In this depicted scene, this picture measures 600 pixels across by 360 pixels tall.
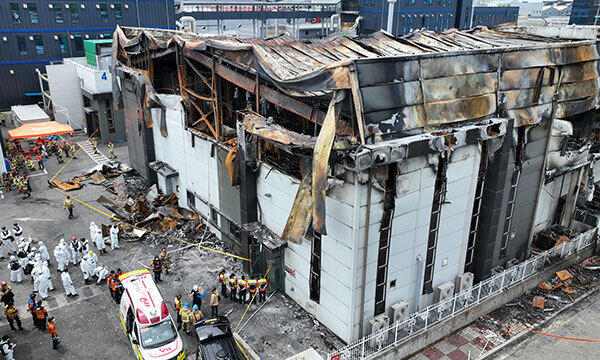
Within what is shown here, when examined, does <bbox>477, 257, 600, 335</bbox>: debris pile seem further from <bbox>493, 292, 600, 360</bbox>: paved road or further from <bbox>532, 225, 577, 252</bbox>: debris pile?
<bbox>532, 225, 577, 252</bbox>: debris pile

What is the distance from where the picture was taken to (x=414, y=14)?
2918 inches

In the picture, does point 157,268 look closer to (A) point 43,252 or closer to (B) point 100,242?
(B) point 100,242

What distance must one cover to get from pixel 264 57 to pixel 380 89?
4910 mm

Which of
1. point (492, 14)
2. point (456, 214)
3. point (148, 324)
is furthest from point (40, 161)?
point (492, 14)

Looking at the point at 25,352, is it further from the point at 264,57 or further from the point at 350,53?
the point at 350,53

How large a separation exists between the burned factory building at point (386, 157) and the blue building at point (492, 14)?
72562mm

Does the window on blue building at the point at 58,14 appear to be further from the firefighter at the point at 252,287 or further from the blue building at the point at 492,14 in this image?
the blue building at the point at 492,14

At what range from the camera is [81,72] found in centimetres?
3925

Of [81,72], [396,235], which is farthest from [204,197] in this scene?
[81,72]

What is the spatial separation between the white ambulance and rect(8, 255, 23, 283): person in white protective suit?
634 centimetres

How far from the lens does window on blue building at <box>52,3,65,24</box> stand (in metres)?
46.2

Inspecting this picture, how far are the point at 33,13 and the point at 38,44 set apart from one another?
3.03 metres

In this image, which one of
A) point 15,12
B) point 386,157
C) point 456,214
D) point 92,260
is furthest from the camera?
point 15,12

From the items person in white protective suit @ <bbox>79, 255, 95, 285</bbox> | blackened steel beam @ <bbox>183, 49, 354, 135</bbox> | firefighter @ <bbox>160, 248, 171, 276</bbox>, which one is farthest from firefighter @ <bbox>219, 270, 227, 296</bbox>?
blackened steel beam @ <bbox>183, 49, 354, 135</bbox>
